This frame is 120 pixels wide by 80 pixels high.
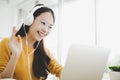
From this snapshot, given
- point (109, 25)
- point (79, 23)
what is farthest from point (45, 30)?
point (79, 23)

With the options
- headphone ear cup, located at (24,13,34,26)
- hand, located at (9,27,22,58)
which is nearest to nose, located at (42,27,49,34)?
headphone ear cup, located at (24,13,34,26)

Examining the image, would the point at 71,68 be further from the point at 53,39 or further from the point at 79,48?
the point at 53,39

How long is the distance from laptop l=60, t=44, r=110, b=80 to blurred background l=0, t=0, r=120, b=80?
34.8 inches

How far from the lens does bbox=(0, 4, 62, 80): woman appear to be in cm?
135

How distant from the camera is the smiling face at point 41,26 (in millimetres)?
1407

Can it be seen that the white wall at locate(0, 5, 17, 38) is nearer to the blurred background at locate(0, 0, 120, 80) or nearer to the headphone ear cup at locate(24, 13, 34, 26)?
the blurred background at locate(0, 0, 120, 80)

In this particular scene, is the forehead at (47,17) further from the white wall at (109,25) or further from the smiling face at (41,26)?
the white wall at (109,25)

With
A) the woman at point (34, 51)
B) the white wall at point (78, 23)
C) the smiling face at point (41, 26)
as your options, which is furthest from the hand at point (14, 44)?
the white wall at point (78, 23)

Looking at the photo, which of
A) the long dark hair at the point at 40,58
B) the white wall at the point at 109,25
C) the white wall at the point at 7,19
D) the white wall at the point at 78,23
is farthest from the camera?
the white wall at the point at 7,19

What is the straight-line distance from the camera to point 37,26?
142 cm

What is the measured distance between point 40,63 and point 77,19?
3.87 feet

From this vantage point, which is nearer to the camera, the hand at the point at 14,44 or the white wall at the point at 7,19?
the hand at the point at 14,44

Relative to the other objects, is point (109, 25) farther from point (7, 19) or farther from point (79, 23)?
point (7, 19)

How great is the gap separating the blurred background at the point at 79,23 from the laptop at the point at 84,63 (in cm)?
89
